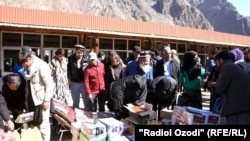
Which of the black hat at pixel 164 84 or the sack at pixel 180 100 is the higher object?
the black hat at pixel 164 84

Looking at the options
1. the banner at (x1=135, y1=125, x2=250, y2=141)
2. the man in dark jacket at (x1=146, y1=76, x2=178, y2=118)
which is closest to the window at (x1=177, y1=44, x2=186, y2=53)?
the man in dark jacket at (x1=146, y1=76, x2=178, y2=118)

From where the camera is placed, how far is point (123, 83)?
16.6 feet

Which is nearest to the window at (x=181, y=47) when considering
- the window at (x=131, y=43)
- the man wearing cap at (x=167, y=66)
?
the window at (x=131, y=43)

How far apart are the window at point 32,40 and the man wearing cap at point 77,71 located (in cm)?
847

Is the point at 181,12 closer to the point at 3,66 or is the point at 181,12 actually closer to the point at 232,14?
the point at 232,14

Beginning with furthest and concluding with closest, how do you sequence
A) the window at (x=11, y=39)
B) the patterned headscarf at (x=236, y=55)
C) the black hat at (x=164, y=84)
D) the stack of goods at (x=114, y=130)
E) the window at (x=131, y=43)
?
the window at (x=131, y=43) < the window at (x=11, y=39) < the black hat at (x=164, y=84) < the patterned headscarf at (x=236, y=55) < the stack of goods at (x=114, y=130)

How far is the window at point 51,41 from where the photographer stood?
48.3 ft

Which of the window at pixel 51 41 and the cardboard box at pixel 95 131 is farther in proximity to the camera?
the window at pixel 51 41

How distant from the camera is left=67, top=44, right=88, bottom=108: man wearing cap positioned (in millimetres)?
6296

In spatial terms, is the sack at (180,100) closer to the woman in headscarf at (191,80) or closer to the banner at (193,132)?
the woman in headscarf at (191,80)

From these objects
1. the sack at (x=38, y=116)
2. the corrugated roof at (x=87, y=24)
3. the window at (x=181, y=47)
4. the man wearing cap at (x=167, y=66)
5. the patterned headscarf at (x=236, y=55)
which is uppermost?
the corrugated roof at (x=87, y=24)

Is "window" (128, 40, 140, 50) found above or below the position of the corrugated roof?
below

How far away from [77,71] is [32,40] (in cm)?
870

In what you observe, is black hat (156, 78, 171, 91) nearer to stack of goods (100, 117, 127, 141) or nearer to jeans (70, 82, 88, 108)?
jeans (70, 82, 88, 108)
